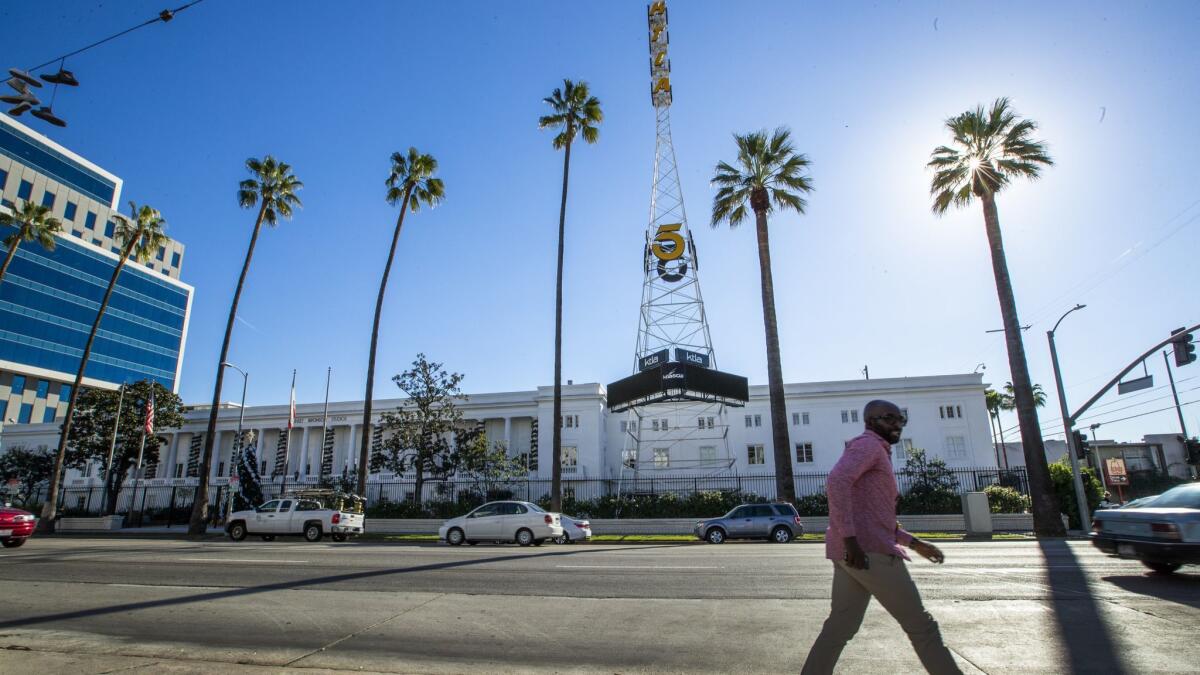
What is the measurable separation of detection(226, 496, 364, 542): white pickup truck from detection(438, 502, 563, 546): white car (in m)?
5.33

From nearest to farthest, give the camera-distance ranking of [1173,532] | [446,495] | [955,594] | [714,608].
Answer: [714,608] → [955,594] → [1173,532] → [446,495]

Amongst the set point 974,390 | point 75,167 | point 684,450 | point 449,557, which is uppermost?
point 75,167

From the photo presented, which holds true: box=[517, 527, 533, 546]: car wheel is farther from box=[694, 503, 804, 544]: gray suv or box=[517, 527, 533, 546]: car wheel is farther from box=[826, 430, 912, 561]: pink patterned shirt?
box=[826, 430, 912, 561]: pink patterned shirt

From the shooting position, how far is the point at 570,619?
22.7 feet

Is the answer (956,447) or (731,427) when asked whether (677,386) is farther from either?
(956,447)

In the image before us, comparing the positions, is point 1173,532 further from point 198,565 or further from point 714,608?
point 198,565

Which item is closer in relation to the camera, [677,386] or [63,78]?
[63,78]

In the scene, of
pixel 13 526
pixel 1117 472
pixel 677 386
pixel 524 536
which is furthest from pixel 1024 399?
pixel 1117 472

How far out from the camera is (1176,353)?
64.3ft

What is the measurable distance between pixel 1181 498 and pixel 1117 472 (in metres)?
57.1

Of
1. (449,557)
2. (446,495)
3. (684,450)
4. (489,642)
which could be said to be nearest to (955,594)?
(489,642)

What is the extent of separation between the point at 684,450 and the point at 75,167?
76.2m

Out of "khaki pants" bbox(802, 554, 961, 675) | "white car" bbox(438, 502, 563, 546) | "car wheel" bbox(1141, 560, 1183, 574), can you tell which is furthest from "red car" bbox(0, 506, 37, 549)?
"car wheel" bbox(1141, 560, 1183, 574)

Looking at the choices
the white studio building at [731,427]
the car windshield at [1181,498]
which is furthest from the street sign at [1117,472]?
the car windshield at [1181,498]
